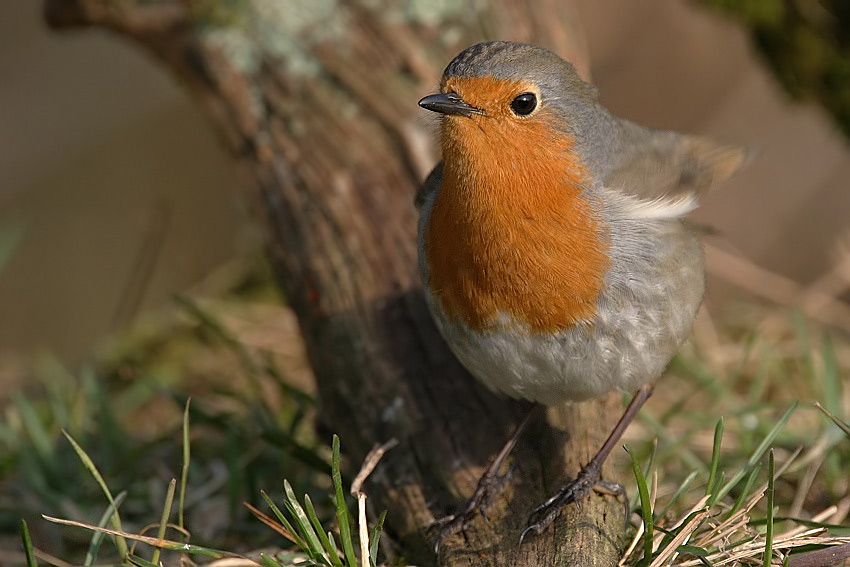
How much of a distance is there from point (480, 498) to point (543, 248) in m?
0.72

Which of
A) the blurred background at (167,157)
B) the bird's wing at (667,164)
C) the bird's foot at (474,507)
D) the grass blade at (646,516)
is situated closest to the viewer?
the grass blade at (646,516)

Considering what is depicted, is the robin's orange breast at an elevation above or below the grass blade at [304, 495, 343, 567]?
above

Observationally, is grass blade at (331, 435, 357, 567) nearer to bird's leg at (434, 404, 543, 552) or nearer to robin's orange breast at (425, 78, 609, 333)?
bird's leg at (434, 404, 543, 552)

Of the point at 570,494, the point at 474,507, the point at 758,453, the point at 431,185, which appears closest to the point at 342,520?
the point at 474,507

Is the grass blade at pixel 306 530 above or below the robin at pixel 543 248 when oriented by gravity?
below

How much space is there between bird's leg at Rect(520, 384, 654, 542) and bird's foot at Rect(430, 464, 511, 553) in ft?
0.45

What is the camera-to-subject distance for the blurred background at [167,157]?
6598 mm

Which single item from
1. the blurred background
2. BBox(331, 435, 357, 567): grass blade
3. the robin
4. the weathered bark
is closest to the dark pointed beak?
the robin

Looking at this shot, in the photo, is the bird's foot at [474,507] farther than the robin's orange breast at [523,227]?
Yes

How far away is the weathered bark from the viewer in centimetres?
275

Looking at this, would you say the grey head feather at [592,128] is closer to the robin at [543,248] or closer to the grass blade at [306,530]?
the robin at [543,248]

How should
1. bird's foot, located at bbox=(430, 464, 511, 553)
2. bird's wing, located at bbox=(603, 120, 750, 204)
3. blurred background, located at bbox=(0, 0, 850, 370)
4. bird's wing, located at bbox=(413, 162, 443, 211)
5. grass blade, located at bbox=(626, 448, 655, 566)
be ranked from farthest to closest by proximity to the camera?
blurred background, located at bbox=(0, 0, 850, 370) < bird's wing, located at bbox=(413, 162, 443, 211) < bird's wing, located at bbox=(603, 120, 750, 204) < bird's foot, located at bbox=(430, 464, 511, 553) < grass blade, located at bbox=(626, 448, 655, 566)

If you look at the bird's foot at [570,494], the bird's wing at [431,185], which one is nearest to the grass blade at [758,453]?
the bird's foot at [570,494]

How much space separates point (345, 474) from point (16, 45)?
5.30 meters
